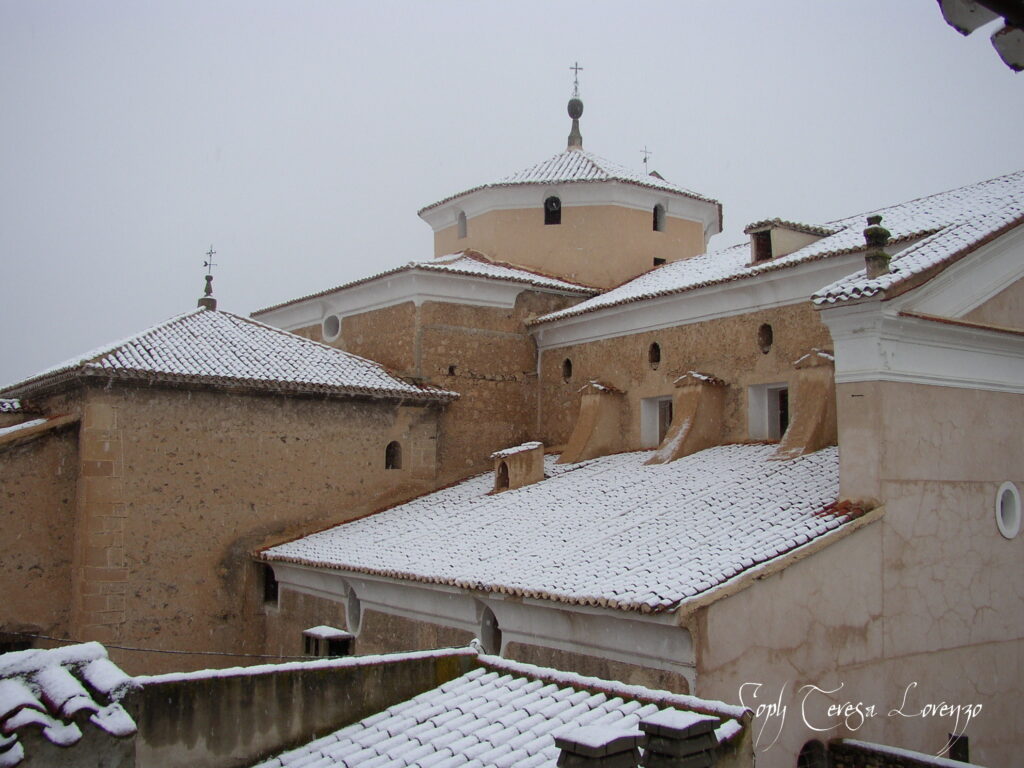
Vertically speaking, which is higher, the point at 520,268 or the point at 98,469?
the point at 520,268

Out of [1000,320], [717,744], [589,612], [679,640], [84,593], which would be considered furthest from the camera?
[84,593]

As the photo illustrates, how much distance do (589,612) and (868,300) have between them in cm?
395

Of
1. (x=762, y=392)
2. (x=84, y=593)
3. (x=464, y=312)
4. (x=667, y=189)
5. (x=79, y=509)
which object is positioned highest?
(x=667, y=189)

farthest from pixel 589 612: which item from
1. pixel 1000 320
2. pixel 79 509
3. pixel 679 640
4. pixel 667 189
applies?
pixel 667 189

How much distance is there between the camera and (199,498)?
1477cm

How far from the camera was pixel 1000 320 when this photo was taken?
1119 cm

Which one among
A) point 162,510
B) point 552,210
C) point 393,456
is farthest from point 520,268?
point 162,510

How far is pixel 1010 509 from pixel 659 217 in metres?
10.1

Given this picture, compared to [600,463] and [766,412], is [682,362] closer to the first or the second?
[766,412]

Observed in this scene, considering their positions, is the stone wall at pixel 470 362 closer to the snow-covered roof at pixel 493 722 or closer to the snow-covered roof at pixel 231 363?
the snow-covered roof at pixel 231 363

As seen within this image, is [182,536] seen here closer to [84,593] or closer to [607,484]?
[84,593]

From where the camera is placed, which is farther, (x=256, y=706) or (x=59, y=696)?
(x=256, y=706)

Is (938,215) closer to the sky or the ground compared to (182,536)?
closer to the sky

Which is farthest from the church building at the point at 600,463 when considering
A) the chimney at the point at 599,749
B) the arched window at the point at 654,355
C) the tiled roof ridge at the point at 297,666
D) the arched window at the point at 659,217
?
the chimney at the point at 599,749
